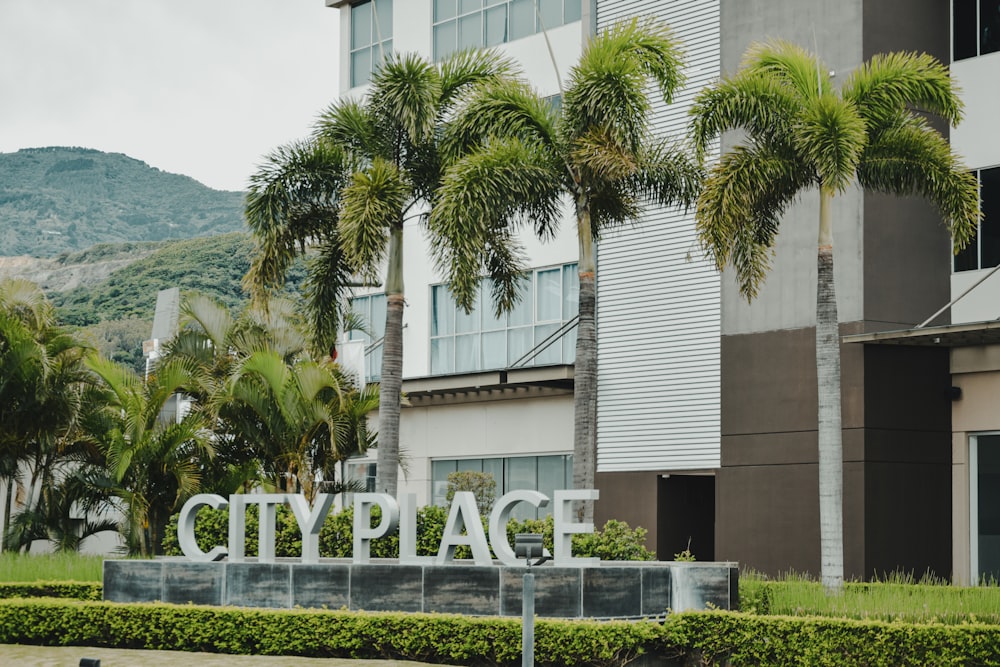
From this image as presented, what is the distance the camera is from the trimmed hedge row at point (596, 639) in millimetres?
15828

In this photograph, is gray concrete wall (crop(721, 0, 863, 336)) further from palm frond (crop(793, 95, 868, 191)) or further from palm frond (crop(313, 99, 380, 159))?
palm frond (crop(313, 99, 380, 159))

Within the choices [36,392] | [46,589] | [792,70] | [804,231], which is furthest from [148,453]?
[792,70]

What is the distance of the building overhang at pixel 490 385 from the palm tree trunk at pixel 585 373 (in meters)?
6.53

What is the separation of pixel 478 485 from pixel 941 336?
13.0 metres

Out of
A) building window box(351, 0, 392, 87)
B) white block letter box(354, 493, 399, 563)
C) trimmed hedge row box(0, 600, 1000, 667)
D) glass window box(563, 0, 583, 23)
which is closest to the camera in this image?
trimmed hedge row box(0, 600, 1000, 667)

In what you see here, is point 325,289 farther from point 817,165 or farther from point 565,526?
point 817,165

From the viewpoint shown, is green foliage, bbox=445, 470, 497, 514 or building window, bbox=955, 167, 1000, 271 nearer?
building window, bbox=955, 167, 1000, 271

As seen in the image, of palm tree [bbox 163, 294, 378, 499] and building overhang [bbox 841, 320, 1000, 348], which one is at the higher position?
building overhang [bbox 841, 320, 1000, 348]

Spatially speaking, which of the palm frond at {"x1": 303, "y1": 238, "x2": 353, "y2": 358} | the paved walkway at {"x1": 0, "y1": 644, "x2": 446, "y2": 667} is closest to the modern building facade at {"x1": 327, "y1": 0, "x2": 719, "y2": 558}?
the palm frond at {"x1": 303, "y1": 238, "x2": 353, "y2": 358}

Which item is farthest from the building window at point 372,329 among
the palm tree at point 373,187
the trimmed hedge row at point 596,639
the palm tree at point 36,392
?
the trimmed hedge row at point 596,639

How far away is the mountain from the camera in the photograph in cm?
15738

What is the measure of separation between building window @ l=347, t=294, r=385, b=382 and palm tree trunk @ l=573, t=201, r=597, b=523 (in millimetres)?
14837

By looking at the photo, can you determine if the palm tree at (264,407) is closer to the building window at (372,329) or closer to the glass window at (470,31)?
the building window at (372,329)

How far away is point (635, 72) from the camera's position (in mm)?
22500
